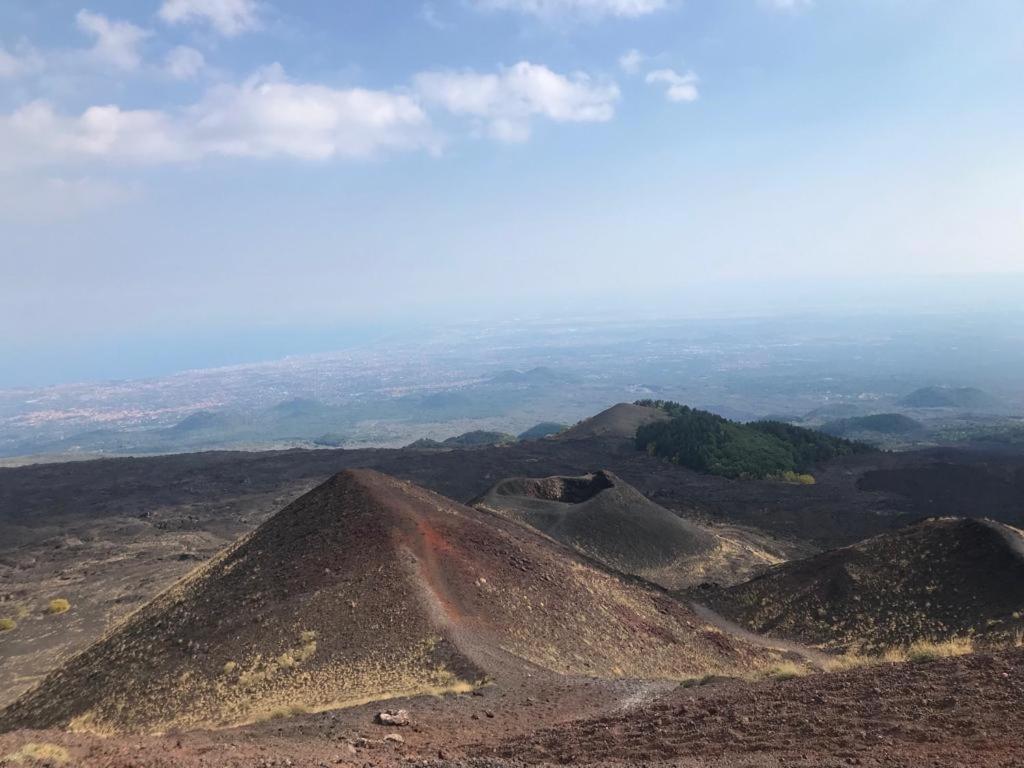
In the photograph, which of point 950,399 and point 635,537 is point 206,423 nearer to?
point 635,537

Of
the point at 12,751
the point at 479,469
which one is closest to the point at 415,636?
the point at 12,751

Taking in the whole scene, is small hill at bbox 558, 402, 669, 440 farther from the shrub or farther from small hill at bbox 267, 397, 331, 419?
small hill at bbox 267, 397, 331, 419

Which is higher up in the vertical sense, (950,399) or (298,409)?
(298,409)

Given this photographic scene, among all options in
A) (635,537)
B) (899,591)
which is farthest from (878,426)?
(899,591)

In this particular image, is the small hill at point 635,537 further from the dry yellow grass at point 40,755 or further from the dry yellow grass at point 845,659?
the dry yellow grass at point 40,755

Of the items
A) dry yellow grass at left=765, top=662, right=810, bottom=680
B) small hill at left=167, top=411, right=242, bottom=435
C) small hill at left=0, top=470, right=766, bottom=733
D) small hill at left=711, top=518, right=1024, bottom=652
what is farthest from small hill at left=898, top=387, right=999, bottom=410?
small hill at left=167, top=411, right=242, bottom=435

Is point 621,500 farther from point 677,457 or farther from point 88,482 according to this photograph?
point 88,482

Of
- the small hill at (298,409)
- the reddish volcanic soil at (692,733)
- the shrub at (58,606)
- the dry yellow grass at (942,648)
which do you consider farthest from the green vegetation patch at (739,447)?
the small hill at (298,409)
